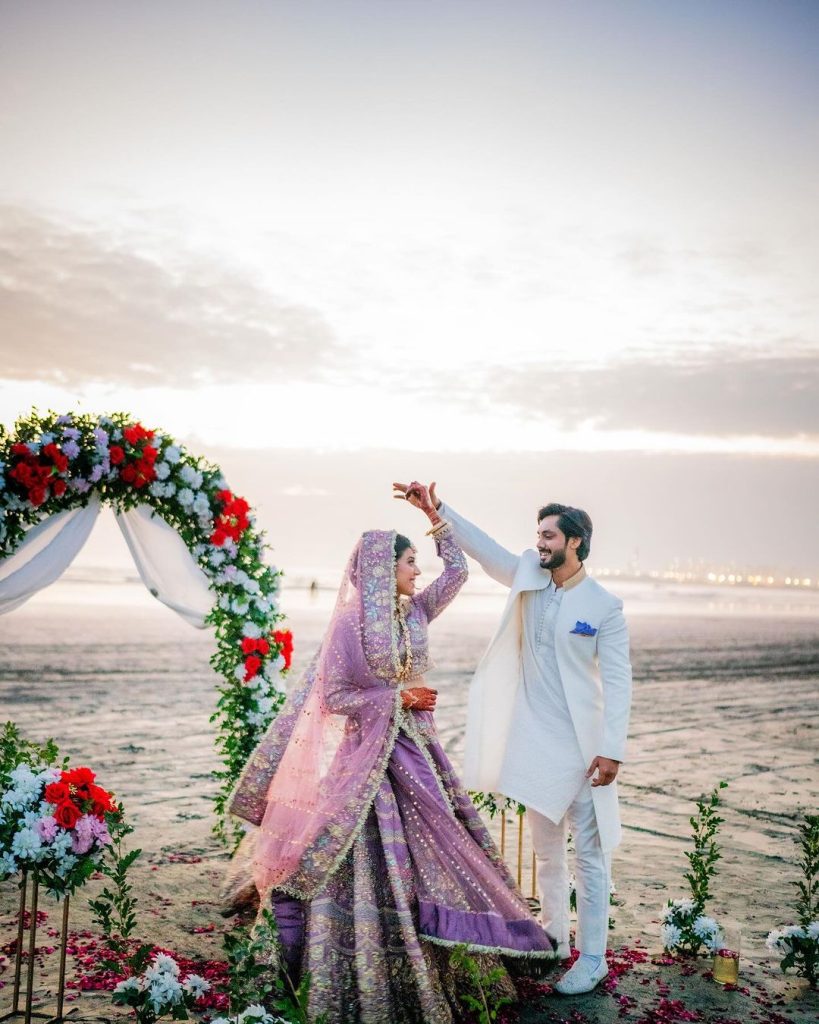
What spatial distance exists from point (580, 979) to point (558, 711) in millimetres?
1424

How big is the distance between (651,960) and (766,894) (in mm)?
1658

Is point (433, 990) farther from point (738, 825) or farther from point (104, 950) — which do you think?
point (738, 825)

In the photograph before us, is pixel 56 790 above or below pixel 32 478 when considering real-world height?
below

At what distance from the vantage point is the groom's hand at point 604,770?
497 cm

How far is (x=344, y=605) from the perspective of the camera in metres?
5.43

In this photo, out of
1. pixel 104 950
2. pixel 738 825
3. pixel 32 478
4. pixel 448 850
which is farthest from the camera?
pixel 738 825

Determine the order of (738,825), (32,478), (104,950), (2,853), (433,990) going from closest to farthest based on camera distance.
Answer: (2,853)
(433,990)
(104,950)
(32,478)
(738,825)

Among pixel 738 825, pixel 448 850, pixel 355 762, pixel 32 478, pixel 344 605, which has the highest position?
pixel 32 478

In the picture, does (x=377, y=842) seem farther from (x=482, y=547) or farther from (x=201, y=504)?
(x=201, y=504)

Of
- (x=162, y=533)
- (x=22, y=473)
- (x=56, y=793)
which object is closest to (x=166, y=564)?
(x=162, y=533)

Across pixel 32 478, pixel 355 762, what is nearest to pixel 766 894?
pixel 355 762

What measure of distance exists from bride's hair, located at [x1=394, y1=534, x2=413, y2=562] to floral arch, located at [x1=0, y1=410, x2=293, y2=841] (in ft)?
6.83

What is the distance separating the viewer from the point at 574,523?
5.38 metres

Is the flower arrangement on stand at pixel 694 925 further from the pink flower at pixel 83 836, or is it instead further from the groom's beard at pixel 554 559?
the pink flower at pixel 83 836
